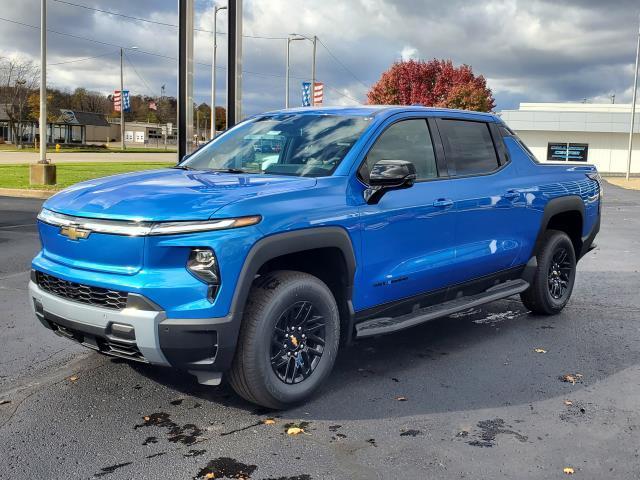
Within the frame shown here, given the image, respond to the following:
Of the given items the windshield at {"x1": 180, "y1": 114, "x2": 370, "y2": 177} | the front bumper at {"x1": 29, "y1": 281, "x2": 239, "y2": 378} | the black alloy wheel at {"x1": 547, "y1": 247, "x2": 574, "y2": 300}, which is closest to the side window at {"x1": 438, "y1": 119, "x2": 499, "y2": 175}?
the windshield at {"x1": 180, "y1": 114, "x2": 370, "y2": 177}

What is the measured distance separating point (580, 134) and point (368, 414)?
5632 cm

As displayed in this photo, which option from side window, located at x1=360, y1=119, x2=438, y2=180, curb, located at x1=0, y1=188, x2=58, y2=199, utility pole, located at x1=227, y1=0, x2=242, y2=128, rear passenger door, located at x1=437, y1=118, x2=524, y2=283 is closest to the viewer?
side window, located at x1=360, y1=119, x2=438, y2=180

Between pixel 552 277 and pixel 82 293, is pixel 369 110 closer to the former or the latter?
pixel 82 293

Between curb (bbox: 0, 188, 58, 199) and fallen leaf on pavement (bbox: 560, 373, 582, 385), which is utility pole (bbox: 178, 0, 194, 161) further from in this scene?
fallen leaf on pavement (bbox: 560, 373, 582, 385)

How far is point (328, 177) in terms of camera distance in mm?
4250

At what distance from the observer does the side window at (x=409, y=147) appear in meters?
4.69

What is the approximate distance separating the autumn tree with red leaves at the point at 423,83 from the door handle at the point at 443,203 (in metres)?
52.6

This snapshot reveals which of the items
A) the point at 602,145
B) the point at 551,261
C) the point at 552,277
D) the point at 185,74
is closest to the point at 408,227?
the point at 551,261

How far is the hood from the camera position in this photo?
3.57 meters

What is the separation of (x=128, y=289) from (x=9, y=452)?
39.5 inches

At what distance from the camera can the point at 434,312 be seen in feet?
16.2

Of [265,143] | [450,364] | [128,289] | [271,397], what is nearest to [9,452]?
[128,289]

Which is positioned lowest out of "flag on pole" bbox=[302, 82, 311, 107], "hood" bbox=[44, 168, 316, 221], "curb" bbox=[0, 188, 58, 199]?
"curb" bbox=[0, 188, 58, 199]

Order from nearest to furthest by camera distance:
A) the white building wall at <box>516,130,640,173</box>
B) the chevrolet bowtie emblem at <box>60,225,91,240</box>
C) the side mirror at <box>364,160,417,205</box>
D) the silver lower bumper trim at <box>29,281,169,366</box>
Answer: the silver lower bumper trim at <box>29,281,169,366</box>
the chevrolet bowtie emblem at <box>60,225,91,240</box>
the side mirror at <box>364,160,417,205</box>
the white building wall at <box>516,130,640,173</box>
